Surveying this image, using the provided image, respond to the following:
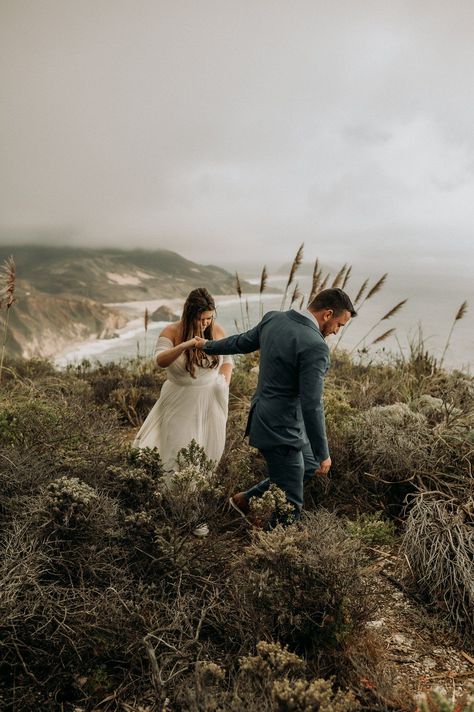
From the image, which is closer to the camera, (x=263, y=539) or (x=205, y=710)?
(x=205, y=710)

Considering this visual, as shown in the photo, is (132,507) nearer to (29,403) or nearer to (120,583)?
(120,583)

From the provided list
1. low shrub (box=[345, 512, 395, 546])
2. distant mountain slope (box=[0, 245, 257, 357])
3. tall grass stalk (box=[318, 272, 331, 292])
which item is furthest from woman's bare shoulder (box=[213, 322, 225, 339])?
distant mountain slope (box=[0, 245, 257, 357])

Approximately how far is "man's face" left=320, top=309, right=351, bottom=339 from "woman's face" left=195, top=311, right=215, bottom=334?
1003mm

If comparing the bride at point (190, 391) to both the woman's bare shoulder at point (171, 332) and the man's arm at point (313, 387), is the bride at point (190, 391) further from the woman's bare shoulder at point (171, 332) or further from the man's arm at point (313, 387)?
the man's arm at point (313, 387)

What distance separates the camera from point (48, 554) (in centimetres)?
240

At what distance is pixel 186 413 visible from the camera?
3.94 metres

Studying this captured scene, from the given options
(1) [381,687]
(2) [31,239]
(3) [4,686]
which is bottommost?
(3) [4,686]

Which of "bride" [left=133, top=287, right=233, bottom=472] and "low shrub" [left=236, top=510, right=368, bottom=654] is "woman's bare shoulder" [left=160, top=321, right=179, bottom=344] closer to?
"bride" [left=133, top=287, right=233, bottom=472]

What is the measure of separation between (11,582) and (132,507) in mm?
871

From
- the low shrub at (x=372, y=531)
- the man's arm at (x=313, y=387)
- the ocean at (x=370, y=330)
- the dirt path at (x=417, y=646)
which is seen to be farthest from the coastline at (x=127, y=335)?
the dirt path at (x=417, y=646)

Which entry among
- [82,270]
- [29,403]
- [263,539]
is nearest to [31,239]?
[82,270]

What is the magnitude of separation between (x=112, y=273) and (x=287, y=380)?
25985mm

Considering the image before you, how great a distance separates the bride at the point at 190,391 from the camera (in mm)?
3869

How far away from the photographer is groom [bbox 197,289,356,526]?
3.13m
